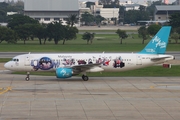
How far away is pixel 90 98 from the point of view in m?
40.2

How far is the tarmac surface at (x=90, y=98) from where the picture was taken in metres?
33.4

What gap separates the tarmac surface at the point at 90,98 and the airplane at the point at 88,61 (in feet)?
4.28

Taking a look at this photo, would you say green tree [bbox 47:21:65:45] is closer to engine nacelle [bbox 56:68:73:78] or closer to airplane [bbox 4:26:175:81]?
airplane [bbox 4:26:175:81]

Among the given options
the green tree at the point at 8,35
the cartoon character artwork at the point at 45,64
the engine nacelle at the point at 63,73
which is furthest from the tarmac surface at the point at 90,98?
the green tree at the point at 8,35

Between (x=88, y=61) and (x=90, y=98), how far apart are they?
41.4ft

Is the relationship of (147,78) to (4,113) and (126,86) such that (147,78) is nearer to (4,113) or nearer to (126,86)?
(126,86)

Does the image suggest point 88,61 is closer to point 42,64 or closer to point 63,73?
point 63,73

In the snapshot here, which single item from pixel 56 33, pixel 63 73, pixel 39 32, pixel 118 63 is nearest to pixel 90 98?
pixel 63 73

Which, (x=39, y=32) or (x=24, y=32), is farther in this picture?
(x=24, y=32)

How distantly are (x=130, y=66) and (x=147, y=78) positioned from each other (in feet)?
9.71

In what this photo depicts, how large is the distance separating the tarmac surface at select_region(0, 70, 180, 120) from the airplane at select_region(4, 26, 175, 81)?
4.28ft

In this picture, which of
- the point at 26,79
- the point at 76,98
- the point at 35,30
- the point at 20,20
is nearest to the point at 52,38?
the point at 35,30

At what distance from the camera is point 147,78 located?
179 feet

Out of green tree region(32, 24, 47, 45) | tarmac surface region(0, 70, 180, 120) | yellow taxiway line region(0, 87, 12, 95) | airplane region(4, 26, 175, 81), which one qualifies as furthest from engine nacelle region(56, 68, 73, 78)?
green tree region(32, 24, 47, 45)
